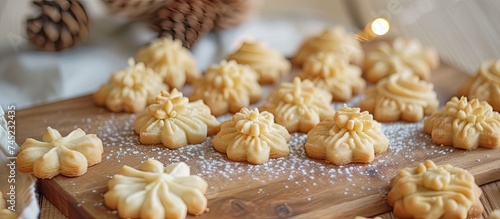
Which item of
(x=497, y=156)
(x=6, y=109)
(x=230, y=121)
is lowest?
(x=497, y=156)

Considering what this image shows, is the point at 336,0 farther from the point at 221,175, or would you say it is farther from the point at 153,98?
the point at 221,175

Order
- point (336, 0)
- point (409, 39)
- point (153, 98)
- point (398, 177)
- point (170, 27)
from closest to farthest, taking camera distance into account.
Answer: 1. point (398, 177)
2. point (153, 98)
3. point (170, 27)
4. point (409, 39)
5. point (336, 0)

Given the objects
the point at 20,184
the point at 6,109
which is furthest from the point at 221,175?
the point at 6,109

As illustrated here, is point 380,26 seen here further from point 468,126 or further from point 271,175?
point 271,175

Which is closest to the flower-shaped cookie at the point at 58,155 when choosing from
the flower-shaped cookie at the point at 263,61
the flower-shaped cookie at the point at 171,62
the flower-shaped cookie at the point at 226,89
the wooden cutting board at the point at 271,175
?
the wooden cutting board at the point at 271,175

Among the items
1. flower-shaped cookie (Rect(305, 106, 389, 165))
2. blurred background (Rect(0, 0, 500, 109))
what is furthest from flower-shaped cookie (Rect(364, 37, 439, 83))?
flower-shaped cookie (Rect(305, 106, 389, 165))

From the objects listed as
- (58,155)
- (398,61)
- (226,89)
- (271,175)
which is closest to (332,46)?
(398,61)
